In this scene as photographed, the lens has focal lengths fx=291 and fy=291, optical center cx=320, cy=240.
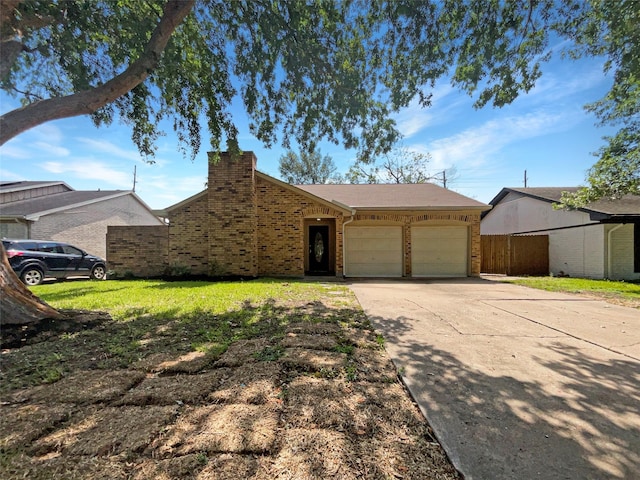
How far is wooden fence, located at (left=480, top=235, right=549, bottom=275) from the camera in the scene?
13.7 metres

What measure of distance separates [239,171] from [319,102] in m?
4.69

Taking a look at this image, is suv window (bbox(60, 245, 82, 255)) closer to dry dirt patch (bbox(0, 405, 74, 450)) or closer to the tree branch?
the tree branch

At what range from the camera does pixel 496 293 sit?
8.01 metres

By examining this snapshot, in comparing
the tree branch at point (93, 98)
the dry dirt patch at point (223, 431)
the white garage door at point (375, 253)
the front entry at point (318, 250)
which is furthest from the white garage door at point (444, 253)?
the dry dirt patch at point (223, 431)

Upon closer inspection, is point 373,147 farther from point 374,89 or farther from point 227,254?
point 227,254

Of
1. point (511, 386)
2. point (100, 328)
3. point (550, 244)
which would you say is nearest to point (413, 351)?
point (511, 386)

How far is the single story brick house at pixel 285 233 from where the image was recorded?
10.7 meters

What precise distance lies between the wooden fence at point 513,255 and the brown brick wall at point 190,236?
12.3m

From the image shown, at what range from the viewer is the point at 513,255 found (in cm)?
1371

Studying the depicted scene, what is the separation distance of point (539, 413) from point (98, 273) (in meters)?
14.9

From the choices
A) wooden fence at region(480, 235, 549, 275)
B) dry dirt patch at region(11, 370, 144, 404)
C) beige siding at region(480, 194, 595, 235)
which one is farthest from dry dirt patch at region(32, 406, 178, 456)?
beige siding at region(480, 194, 595, 235)

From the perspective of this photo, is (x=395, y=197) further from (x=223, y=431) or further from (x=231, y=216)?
(x=223, y=431)

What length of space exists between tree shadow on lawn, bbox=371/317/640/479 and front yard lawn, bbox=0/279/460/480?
0.24 metres

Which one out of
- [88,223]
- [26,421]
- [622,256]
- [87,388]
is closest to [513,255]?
[622,256]
